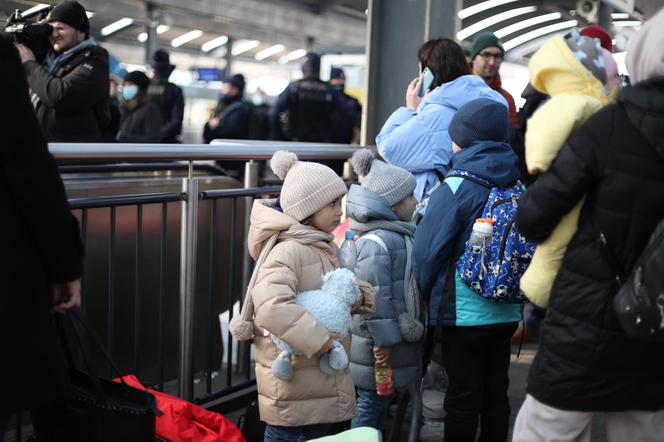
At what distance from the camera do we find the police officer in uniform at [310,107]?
873 centimetres

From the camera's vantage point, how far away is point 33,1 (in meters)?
8.12

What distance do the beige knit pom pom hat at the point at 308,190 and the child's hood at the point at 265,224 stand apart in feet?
0.14

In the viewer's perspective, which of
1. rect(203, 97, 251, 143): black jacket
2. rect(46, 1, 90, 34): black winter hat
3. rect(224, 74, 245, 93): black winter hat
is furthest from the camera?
rect(224, 74, 245, 93): black winter hat

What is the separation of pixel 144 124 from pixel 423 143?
466 centimetres

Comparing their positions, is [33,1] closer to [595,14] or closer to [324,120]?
[324,120]

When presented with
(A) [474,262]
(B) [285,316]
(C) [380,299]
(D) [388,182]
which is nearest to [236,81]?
(D) [388,182]

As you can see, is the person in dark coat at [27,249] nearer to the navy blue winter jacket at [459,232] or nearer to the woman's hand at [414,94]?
the navy blue winter jacket at [459,232]

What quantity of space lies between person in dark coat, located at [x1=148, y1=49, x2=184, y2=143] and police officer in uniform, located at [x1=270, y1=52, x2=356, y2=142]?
1165mm

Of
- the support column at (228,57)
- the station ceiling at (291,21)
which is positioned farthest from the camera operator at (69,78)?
the support column at (228,57)

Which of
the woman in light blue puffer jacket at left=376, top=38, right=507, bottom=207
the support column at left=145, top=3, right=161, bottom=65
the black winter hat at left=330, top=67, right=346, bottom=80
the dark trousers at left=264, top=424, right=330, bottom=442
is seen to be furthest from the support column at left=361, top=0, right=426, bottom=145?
the support column at left=145, top=3, right=161, bottom=65

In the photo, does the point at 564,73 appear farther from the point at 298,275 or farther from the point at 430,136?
the point at 430,136

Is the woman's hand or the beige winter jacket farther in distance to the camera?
the woman's hand

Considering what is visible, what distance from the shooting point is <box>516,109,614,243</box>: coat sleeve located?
2418 mm

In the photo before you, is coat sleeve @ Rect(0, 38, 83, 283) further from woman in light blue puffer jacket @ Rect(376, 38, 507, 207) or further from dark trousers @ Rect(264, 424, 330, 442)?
woman in light blue puffer jacket @ Rect(376, 38, 507, 207)
